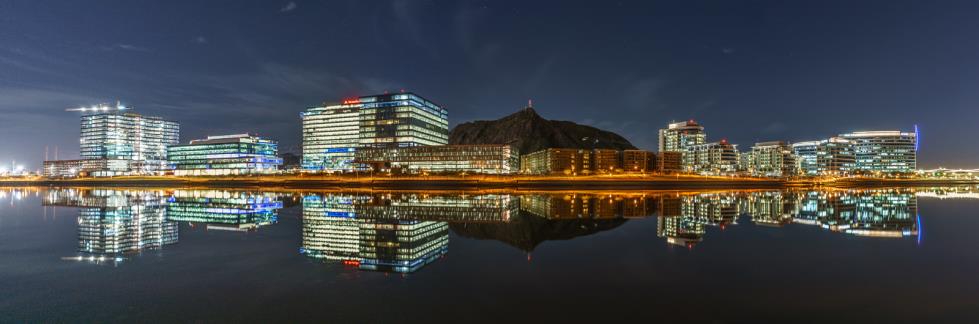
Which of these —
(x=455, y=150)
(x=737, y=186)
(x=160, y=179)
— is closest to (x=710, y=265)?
(x=737, y=186)

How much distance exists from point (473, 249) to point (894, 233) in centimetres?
2308

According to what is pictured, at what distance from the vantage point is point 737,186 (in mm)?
→ 123438

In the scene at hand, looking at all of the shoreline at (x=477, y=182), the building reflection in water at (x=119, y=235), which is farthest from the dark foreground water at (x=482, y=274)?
the shoreline at (x=477, y=182)

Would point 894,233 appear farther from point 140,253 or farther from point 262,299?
point 140,253

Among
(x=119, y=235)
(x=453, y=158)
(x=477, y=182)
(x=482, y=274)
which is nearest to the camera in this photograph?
(x=482, y=274)

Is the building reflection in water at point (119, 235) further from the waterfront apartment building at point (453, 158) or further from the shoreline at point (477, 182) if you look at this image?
the waterfront apartment building at point (453, 158)

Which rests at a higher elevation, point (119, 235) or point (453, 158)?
point (453, 158)

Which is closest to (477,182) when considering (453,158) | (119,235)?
(453,158)

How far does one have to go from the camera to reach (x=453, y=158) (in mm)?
185500

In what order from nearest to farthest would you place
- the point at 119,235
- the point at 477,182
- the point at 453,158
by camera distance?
1. the point at 119,235
2. the point at 477,182
3. the point at 453,158

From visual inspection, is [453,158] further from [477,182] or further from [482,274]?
[482,274]

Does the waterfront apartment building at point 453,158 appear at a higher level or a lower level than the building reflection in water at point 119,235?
higher

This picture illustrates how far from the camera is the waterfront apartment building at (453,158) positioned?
18062 cm

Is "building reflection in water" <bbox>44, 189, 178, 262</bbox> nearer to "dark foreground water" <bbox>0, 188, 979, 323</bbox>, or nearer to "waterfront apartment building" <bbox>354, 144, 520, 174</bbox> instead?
"dark foreground water" <bbox>0, 188, 979, 323</bbox>
